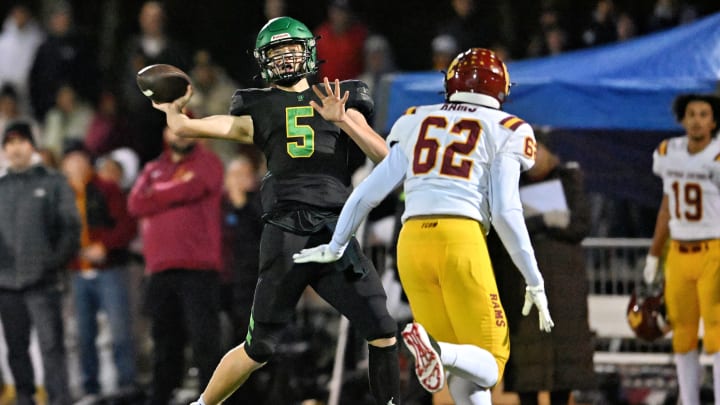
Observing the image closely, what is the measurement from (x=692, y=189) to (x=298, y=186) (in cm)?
271

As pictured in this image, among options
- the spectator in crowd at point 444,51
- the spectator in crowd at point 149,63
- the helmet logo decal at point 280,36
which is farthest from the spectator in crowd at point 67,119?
the helmet logo decal at point 280,36

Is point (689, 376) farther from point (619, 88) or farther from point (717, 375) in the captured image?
point (619, 88)

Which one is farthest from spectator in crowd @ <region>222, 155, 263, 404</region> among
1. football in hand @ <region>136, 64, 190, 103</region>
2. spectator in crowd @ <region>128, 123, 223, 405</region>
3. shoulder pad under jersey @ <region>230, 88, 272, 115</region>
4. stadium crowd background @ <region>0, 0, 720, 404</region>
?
football in hand @ <region>136, 64, 190, 103</region>

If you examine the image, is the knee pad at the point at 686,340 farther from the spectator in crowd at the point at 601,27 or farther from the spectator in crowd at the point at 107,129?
the spectator in crowd at the point at 107,129

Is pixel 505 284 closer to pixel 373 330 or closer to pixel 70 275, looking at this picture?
pixel 373 330

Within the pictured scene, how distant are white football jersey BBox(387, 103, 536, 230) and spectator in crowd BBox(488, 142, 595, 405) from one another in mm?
1757

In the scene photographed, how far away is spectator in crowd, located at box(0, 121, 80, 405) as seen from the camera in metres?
9.53

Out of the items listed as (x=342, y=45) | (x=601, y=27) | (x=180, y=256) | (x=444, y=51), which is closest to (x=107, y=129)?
(x=342, y=45)

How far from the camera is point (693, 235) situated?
27.9 ft

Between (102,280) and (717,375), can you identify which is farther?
(102,280)

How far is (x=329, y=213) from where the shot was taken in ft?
22.7

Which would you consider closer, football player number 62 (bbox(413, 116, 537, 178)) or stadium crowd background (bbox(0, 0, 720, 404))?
football player number 62 (bbox(413, 116, 537, 178))

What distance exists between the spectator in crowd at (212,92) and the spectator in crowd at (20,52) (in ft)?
6.57

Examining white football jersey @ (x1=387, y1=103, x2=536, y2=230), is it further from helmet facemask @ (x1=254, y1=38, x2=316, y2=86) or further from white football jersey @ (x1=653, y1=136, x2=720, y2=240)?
white football jersey @ (x1=653, y1=136, x2=720, y2=240)
